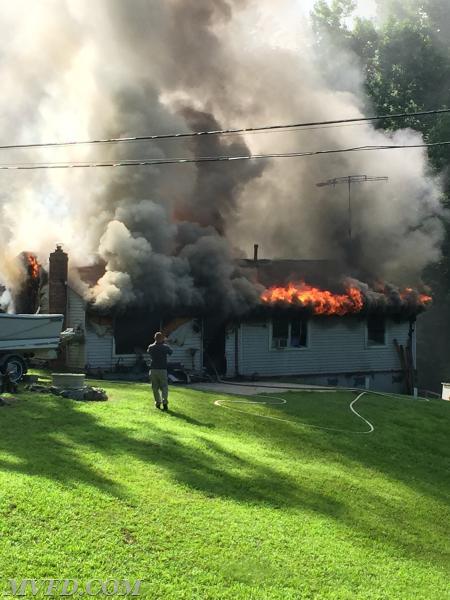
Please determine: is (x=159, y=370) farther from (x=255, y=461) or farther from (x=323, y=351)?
(x=323, y=351)

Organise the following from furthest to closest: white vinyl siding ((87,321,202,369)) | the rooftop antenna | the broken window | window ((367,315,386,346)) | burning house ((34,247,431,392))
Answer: the rooftop antenna
window ((367,315,386,346))
the broken window
burning house ((34,247,431,392))
white vinyl siding ((87,321,202,369))

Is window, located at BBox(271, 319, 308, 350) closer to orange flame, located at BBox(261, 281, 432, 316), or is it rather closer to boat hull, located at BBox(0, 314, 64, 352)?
orange flame, located at BBox(261, 281, 432, 316)

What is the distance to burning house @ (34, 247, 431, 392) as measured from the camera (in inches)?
859

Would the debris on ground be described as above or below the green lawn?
above

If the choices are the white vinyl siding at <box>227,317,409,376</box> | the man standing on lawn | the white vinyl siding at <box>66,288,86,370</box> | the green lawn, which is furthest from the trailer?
the white vinyl siding at <box>227,317,409,376</box>

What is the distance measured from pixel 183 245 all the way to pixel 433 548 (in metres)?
19.3

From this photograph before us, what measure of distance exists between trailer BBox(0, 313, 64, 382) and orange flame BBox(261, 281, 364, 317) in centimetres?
850

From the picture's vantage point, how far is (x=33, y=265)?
980 inches

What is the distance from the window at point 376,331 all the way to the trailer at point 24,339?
44.9ft

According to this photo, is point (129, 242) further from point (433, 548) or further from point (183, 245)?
point (433, 548)

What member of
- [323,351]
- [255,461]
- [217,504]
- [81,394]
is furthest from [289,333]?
[217,504]

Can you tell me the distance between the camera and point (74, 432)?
11.0 meters

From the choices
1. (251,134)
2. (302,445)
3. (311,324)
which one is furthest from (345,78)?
(302,445)

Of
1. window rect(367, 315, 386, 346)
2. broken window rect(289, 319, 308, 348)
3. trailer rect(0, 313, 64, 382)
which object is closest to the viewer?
trailer rect(0, 313, 64, 382)
